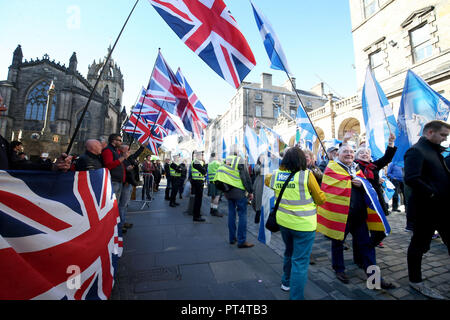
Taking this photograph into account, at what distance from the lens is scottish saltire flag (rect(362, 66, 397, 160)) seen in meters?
4.30

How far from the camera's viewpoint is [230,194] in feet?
13.6

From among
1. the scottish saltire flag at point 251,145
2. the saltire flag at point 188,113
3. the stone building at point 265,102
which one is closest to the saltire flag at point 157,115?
the saltire flag at point 188,113

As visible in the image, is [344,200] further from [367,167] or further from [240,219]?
[240,219]

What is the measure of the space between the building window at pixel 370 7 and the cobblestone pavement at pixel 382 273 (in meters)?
16.5

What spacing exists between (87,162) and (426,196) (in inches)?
189

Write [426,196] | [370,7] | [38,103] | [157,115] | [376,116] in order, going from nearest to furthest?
[426,196] < [376,116] < [157,115] < [370,7] < [38,103]

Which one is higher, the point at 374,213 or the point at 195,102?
the point at 195,102

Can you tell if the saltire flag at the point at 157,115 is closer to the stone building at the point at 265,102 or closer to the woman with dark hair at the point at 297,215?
the woman with dark hair at the point at 297,215

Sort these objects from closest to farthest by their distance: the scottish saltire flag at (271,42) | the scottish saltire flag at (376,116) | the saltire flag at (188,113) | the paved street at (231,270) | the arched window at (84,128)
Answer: the paved street at (231,270)
the scottish saltire flag at (271,42)
the scottish saltire flag at (376,116)
the saltire flag at (188,113)
the arched window at (84,128)

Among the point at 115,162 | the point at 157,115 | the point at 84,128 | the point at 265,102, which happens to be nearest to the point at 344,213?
the point at 115,162

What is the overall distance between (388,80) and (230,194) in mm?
14446

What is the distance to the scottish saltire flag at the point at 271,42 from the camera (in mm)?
3684

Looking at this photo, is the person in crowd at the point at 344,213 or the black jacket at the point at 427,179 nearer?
the black jacket at the point at 427,179

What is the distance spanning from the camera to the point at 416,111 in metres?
4.70
